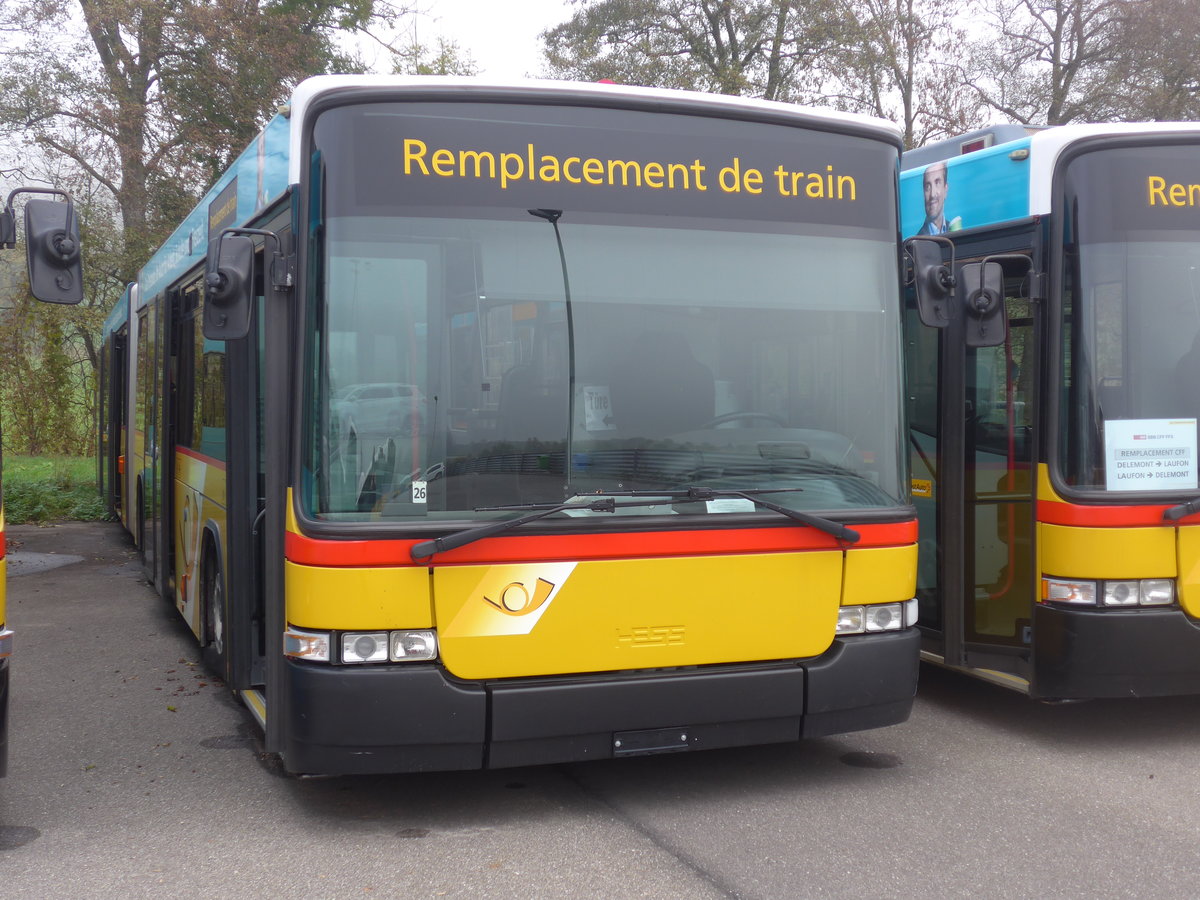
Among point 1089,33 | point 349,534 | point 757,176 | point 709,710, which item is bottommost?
point 709,710

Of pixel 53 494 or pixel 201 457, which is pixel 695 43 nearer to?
pixel 53 494

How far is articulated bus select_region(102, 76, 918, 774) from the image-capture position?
14.1ft

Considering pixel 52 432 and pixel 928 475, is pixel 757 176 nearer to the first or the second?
pixel 928 475

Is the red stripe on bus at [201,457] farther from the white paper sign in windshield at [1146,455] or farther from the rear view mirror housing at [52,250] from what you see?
the white paper sign in windshield at [1146,455]

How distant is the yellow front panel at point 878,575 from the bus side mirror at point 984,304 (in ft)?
3.19

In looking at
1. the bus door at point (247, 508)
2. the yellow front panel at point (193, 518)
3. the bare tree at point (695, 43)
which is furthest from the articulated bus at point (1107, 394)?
the bare tree at point (695, 43)

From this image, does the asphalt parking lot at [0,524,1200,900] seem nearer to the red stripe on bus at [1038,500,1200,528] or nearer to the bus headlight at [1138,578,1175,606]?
the bus headlight at [1138,578,1175,606]

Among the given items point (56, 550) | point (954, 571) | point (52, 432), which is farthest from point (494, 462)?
point (52, 432)

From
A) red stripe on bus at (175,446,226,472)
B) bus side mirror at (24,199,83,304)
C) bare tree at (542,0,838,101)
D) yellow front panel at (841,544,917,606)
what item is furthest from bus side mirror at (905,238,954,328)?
bare tree at (542,0,838,101)

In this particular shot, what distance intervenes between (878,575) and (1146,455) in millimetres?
1532

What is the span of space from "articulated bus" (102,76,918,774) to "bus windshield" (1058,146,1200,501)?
1088 mm

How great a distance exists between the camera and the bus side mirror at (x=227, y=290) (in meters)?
4.38

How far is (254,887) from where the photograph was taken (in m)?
4.00

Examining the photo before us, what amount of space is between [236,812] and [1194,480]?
14.3ft
